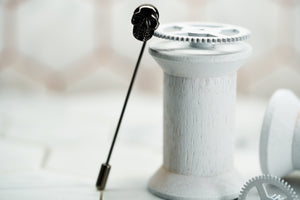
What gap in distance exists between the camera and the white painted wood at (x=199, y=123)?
0.72 meters

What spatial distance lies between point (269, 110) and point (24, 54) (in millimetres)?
695

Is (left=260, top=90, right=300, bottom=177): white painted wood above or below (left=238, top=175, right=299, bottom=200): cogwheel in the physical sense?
above

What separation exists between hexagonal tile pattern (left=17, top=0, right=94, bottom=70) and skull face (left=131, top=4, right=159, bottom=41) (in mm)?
565

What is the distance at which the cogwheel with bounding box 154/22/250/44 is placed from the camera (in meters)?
0.68

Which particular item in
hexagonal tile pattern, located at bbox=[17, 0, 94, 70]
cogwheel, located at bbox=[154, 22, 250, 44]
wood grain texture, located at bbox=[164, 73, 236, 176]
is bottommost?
wood grain texture, located at bbox=[164, 73, 236, 176]

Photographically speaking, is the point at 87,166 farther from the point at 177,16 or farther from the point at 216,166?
the point at 177,16

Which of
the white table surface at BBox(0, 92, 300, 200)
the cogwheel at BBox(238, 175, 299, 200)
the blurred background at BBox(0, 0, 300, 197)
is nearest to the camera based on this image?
the cogwheel at BBox(238, 175, 299, 200)

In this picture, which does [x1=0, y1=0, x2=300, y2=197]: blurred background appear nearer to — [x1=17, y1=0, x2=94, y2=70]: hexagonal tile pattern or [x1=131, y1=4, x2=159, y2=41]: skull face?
[x1=17, y1=0, x2=94, y2=70]: hexagonal tile pattern

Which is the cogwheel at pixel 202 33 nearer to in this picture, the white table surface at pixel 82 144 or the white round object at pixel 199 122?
the white round object at pixel 199 122

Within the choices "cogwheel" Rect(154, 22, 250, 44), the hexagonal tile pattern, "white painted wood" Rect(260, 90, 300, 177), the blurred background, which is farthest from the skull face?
the hexagonal tile pattern

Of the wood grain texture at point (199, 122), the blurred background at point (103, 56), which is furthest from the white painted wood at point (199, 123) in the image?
the blurred background at point (103, 56)

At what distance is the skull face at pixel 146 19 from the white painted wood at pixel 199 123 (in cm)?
3

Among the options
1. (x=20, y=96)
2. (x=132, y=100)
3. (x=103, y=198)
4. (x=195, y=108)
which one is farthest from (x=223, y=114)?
(x=20, y=96)

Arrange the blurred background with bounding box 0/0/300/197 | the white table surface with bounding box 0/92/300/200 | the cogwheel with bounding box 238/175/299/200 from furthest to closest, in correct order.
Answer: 1. the blurred background with bounding box 0/0/300/197
2. the white table surface with bounding box 0/92/300/200
3. the cogwheel with bounding box 238/175/299/200
